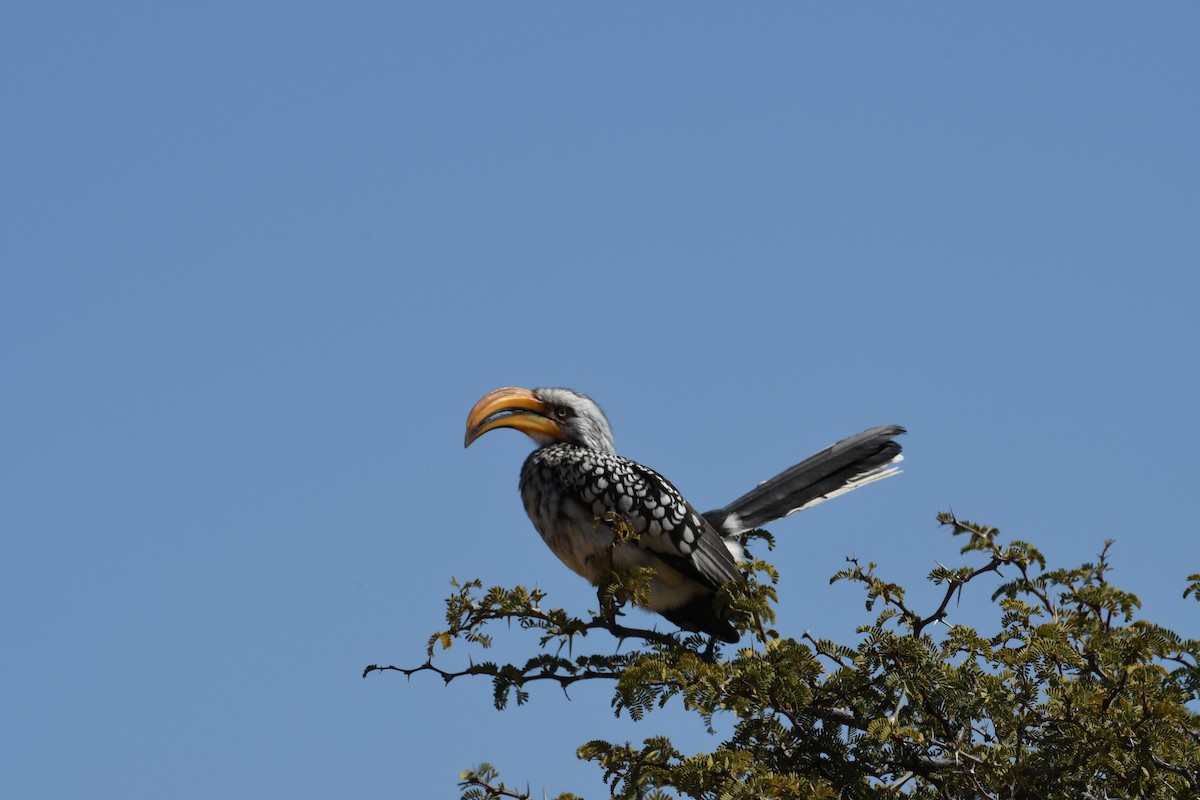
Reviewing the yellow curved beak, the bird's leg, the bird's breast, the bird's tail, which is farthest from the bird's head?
the bird's leg

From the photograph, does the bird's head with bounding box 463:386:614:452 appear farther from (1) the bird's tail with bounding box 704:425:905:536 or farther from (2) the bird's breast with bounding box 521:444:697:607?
(1) the bird's tail with bounding box 704:425:905:536

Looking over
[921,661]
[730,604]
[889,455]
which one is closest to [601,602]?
[730,604]

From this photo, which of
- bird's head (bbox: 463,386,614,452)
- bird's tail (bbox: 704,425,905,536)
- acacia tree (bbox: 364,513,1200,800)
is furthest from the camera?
bird's head (bbox: 463,386,614,452)

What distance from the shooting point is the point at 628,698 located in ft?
12.8

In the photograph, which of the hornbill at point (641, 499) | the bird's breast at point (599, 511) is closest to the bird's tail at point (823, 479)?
the hornbill at point (641, 499)

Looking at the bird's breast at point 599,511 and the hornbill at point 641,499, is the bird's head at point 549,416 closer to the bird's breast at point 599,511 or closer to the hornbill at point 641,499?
the hornbill at point 641,499

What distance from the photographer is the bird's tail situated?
646 centimetres

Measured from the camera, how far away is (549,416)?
6.79m

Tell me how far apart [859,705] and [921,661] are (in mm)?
278

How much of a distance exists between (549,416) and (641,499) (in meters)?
1.06

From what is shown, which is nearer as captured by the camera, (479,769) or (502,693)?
(479,769)

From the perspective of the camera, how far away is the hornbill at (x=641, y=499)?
5773 millimetres

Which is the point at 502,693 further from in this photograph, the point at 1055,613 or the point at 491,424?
the point at 491,424

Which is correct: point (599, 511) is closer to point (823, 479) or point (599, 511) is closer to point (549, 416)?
point (549, 416)
